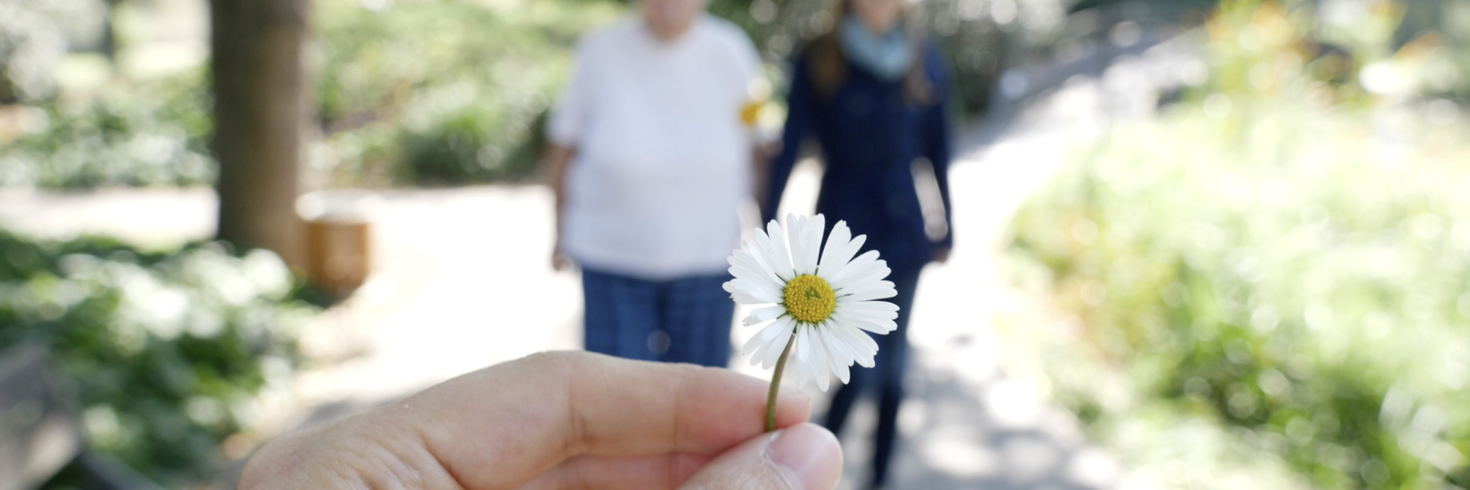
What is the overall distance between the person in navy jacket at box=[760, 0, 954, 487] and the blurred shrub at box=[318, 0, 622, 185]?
8.36 m

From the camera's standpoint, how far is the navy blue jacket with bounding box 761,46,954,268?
2.93m

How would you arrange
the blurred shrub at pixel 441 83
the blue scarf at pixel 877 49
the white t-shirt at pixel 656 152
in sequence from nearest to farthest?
the white t-shirt at pixel 656 152
the blue scarf at pixel 877 49
the blurred shrub at pixel 441 83

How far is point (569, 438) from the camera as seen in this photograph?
1147 millimetres

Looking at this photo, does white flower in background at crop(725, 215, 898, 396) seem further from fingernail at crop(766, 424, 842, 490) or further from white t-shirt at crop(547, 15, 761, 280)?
white t-shirt at crop(547, 15, 761, 280)

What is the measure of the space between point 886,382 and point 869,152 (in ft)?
2.94

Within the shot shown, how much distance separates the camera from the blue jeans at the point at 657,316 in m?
2.85

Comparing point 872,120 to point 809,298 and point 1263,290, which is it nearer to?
point 809,298

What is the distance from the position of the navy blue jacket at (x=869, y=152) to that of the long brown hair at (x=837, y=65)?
0.07 feet

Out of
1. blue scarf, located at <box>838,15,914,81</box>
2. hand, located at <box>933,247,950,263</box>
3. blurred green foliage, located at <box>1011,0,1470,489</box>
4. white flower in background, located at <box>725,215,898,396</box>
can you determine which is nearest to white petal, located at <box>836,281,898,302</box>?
white flower in background, located at <box>725,215,898,396</box>

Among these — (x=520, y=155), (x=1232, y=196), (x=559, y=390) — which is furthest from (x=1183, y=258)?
(x=520, y=155)

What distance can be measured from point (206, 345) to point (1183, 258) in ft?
16.1

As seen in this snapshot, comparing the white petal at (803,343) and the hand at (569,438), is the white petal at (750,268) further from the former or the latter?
the hand at (569,438)

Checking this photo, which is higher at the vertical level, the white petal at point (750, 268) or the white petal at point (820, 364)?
the white petal at point (750, 268)

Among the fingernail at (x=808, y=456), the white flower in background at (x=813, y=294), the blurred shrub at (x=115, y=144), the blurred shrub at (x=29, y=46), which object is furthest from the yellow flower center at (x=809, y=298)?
the blurred shrub at (x=29, y=46)
